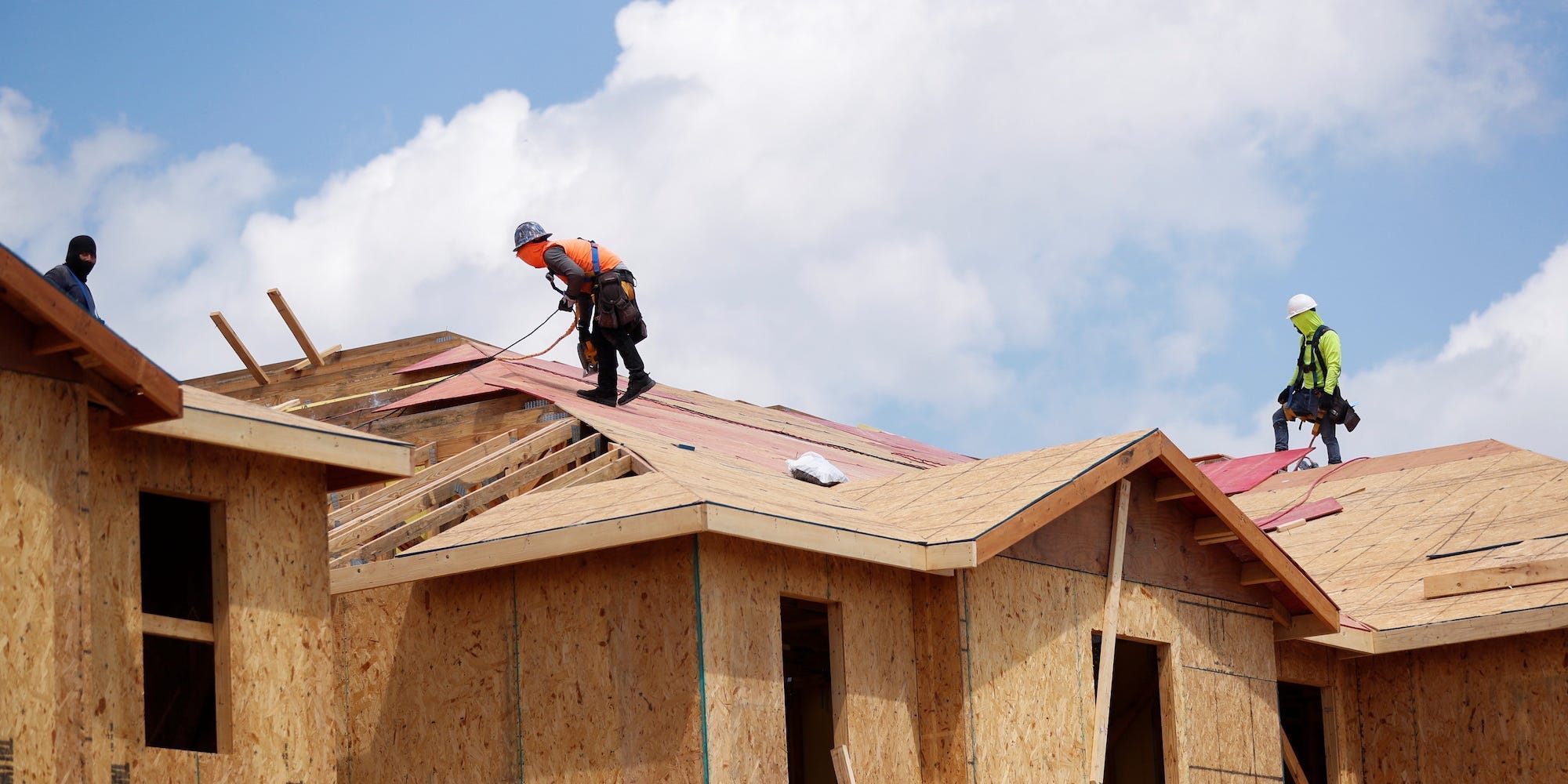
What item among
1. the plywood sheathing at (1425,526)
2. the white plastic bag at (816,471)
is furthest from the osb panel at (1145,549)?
the white plastic bag at (816,471)

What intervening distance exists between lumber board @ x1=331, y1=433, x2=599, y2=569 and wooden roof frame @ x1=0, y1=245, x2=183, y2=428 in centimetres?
346

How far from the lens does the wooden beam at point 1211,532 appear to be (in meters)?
15.8

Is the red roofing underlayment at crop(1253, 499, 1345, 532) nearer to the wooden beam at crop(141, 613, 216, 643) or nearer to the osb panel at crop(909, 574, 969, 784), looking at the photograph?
the osb panel at crop(909, 574, 969, 784)

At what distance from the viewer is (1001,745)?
538 inches

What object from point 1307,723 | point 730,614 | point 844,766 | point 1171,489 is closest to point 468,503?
point 730,614

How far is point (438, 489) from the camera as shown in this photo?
48.3ft

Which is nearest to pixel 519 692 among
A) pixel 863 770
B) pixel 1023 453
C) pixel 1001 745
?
pixel 863 770

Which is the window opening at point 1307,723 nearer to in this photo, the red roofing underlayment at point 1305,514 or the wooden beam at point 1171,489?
the red roofing underlayment at point 1305,514

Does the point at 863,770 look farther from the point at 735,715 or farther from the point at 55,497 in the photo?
the point at 55,497

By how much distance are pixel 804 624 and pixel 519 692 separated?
437 centimetres

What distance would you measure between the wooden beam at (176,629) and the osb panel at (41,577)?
1009 millimetres

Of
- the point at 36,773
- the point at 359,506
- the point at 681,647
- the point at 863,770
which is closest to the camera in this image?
the point at 36,773

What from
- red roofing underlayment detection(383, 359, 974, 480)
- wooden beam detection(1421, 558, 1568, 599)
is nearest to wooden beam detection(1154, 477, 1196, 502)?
red roofing underlayment detection(383, 359, 974, 480)

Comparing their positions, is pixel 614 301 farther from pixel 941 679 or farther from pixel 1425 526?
pixel 1425 526
